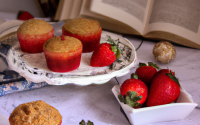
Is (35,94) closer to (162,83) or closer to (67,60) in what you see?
(67,60)

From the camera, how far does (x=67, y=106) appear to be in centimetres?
58

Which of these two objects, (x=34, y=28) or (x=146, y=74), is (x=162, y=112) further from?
(x=34, y=28)

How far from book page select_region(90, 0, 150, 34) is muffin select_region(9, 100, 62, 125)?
554 mm

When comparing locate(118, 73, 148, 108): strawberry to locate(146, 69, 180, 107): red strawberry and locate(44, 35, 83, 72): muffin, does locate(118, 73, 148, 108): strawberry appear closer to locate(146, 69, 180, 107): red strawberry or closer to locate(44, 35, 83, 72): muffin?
locate(146, 69, 180, 107): red strawberry

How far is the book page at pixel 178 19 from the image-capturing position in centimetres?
91

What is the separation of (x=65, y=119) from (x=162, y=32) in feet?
2.13

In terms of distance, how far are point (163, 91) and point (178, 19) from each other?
56 cm

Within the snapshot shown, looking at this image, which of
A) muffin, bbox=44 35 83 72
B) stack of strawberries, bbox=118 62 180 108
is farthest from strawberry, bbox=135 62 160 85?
muffin, bbox=44 35 83 72

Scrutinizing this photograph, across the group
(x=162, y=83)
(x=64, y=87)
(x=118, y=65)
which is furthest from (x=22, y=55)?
(x=162, y=83)

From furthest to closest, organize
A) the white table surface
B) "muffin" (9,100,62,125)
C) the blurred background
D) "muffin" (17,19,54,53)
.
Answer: the blurred background < "muffin" (17,19,54,53) < the white table surface < "muffin" (9,100,62,125)

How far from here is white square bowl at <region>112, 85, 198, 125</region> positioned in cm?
46

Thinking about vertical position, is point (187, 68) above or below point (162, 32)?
below

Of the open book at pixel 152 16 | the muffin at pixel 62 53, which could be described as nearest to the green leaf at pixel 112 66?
the muffin at pixel 62 53

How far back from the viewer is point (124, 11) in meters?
0.92
